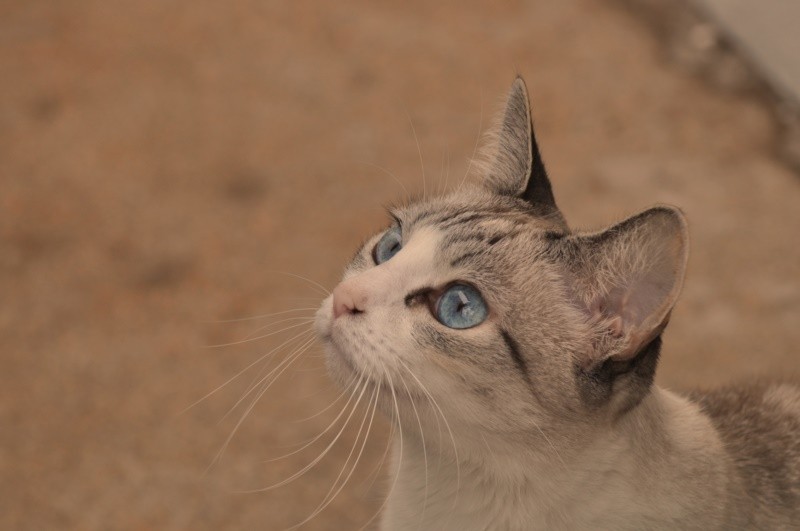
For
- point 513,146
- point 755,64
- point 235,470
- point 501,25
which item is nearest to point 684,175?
point 755,64

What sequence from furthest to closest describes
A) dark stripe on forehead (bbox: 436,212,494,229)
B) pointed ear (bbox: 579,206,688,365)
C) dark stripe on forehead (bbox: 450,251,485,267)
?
dark stripe on forehead (bbox: 436,212,494,229)
dark stripe on forehead (bbox: 450,251,485,267)
pointed ear (bbox: 579,206,688,365)

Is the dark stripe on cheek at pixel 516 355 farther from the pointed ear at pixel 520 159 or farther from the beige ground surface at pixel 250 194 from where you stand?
the beige ground surface at pixel 250 194

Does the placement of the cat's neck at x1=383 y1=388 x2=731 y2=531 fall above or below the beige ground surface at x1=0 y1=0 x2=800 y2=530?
below

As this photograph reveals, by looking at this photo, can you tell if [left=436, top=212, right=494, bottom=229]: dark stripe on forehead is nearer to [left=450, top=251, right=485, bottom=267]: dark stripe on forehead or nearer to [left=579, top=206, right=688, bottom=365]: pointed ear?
[left=450, top=251, right=485, bottom=267]: dark stripe on forehead

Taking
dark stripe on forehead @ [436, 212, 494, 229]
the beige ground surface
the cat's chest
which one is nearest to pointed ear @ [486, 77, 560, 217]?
dark stripe on forehead @ [436, 212, 494, 229]

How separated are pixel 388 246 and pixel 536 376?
53cm

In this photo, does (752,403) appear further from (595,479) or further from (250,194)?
(250,194)

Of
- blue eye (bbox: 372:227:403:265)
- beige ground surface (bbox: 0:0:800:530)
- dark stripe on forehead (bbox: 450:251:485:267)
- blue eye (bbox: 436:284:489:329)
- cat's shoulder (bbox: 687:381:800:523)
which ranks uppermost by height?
beige ground surface (bbox: 0:0:800:530)

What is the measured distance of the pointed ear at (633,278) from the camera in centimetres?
164

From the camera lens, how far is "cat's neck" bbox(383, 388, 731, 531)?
183 centimetres

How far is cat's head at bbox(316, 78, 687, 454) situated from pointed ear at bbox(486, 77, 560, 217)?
0.70ft

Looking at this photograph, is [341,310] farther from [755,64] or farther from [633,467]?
[755,64]

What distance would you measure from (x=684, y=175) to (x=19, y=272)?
286cm

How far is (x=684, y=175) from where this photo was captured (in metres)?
3.95
